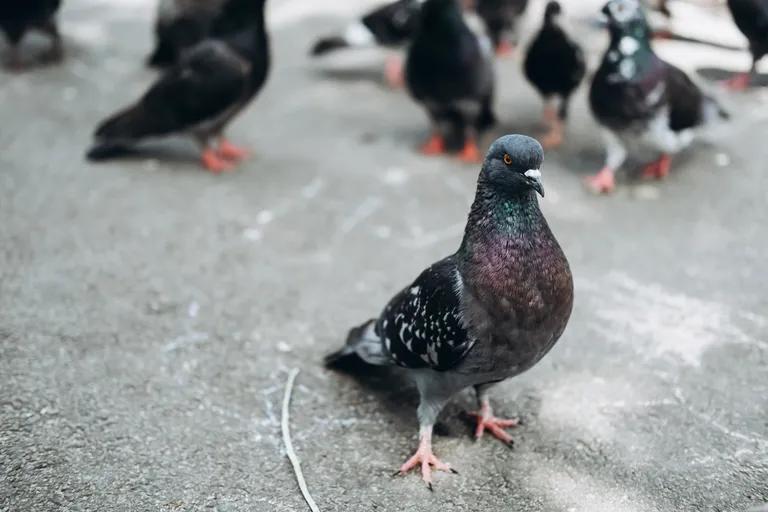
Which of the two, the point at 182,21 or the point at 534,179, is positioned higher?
the point at 534,179

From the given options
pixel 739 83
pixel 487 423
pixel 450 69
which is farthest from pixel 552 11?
pixel 487 423

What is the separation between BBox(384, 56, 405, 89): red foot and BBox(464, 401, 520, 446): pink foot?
4.77m

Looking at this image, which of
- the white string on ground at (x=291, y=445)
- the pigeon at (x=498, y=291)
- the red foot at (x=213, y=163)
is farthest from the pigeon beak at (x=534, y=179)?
the red foot at (x=213, y=163)

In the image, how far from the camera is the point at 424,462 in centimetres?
334

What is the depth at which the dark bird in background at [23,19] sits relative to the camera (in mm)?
7273

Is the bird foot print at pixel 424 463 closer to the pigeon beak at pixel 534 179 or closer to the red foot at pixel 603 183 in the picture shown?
the pigeon beak at pixel 534 179

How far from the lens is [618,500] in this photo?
3240mm

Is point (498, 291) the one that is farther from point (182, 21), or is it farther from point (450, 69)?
point (182, 21)

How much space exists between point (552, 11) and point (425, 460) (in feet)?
12.8

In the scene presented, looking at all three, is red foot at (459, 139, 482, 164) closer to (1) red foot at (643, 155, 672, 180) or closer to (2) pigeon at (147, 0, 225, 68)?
(1) red foot at (643, 155, 672, 180)

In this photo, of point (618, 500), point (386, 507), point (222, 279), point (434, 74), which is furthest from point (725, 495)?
point (434, 74)

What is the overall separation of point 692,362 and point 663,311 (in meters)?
0.46

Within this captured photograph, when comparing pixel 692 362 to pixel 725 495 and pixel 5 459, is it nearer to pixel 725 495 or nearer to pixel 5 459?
pixel 725 495

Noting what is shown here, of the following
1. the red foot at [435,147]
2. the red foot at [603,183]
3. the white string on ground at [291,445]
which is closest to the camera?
the white string on ground at [291,445]
